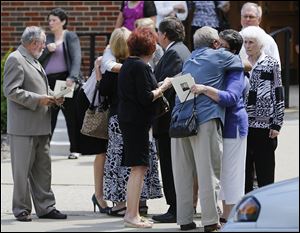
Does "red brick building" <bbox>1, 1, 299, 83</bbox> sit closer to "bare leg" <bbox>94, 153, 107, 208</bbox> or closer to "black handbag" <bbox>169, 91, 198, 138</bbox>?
"bare leg" <bbox>94, 153, 107, 208</bbox>

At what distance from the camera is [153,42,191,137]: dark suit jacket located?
31.8 feet

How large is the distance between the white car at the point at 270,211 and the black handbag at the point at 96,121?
305cm

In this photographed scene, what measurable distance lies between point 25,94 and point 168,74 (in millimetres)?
1390

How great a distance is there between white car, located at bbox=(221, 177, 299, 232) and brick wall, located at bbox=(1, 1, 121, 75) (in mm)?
8716

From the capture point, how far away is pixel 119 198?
1009 cm

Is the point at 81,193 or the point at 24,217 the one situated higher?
the point at 24,217

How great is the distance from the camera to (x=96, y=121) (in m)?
10.1

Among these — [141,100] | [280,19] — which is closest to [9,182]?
[141,100]

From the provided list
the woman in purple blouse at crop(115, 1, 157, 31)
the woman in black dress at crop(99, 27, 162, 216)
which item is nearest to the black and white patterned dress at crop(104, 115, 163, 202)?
the woman in black dress at crop(99, 27, 162, 216)

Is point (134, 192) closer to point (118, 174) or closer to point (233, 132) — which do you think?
point (118, 174)

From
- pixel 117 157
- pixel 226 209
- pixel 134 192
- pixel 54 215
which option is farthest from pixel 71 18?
pixel 226 209

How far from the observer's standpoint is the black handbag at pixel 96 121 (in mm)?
10094

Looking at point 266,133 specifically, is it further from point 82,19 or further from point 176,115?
point 82,19

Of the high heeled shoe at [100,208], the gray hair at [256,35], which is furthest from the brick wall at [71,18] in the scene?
the gray hair at [256,35]
